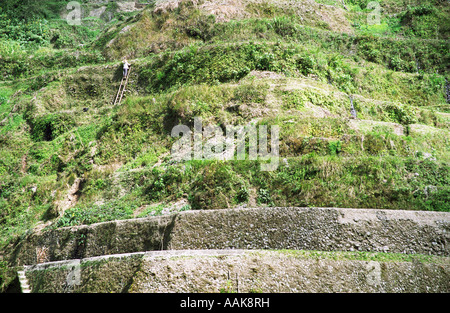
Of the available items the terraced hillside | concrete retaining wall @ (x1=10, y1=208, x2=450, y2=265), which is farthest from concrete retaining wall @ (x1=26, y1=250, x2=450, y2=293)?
concrete retaining wall @ (x1=10, y1=208, x2=450, y2=265)

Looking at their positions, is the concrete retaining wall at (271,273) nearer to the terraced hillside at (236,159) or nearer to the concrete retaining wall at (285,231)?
the terraced hillside at (236,159)

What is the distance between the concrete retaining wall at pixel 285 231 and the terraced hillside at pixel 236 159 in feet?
0.13

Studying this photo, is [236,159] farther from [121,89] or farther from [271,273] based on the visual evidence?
[121,89]

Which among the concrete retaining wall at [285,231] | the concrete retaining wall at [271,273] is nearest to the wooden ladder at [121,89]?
the concrete retaining wall at [285,231]

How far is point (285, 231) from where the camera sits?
361 inches

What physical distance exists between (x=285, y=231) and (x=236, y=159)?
11.9 ft

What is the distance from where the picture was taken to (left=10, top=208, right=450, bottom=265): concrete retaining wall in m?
8.68

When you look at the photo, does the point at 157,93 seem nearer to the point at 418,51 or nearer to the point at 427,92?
the point at 427,92

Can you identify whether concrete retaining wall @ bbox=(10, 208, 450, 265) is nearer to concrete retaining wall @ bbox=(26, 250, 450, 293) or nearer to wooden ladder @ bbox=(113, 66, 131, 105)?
concrete retaining wall @ bbox=(26, 250, 450, 293)

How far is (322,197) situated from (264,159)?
2405mm

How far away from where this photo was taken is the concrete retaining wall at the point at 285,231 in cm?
868

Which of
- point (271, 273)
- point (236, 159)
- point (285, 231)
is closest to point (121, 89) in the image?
point (236, 159)

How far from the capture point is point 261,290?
311 inches
